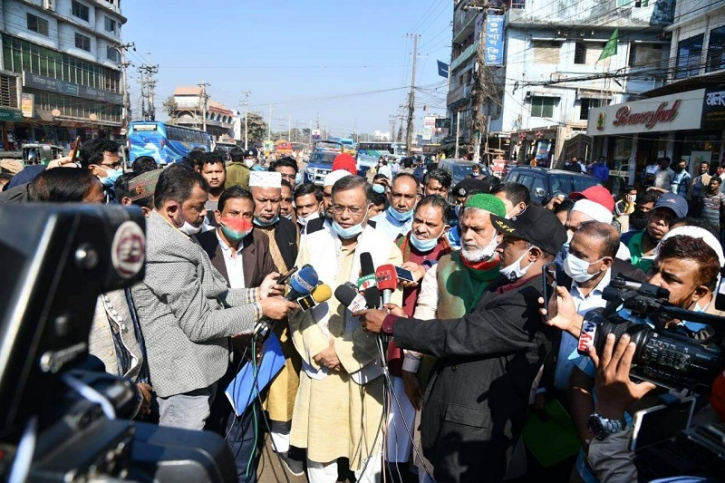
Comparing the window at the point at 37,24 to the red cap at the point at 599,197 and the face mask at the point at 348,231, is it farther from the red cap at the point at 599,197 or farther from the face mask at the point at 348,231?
the red cap at the point at 599,197

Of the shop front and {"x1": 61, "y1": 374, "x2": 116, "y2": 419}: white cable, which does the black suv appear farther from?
{"x1": 61, "y1": 374, "x2": 116, "y2": 419}: white cable

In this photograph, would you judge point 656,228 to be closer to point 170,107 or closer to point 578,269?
point 578,269

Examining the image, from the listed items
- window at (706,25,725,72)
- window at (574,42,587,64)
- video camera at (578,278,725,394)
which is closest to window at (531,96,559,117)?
window at (574,42,587,64)

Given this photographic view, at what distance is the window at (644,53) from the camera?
3206 cm

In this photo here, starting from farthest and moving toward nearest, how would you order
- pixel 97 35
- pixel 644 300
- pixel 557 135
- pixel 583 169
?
pixel 97 35, pixel 557 135, pixel 583 169, pixel 644 300

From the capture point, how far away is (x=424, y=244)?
380 cm

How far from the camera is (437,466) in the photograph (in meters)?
2.38

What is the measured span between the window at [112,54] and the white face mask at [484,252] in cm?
4974

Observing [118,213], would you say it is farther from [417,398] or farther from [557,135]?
[557,135]

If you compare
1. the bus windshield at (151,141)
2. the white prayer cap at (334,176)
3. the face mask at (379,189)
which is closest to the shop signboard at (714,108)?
the face mask at (379,189)

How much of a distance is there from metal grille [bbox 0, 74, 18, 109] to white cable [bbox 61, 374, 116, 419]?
36.4 metres

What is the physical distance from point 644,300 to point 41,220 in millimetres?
1669

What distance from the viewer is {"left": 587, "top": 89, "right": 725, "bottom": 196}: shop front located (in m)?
15.9

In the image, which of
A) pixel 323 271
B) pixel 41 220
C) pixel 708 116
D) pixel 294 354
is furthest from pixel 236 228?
pixel 708 116
